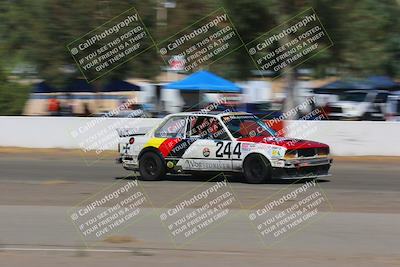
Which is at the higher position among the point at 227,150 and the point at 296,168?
the point at 227,150

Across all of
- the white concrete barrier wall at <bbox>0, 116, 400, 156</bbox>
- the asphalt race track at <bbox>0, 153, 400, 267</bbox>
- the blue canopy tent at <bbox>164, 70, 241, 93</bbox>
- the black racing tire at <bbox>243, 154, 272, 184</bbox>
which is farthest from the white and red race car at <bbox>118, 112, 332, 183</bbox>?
the blue canopy tent at <bbox>164, 70, 241, 93</bbox>

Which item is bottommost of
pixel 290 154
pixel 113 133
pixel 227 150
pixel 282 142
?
pixel 290 154

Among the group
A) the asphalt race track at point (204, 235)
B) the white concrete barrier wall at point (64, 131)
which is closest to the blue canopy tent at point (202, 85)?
the white concrete barrier wall at point (64, 131)

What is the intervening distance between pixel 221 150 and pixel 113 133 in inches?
380

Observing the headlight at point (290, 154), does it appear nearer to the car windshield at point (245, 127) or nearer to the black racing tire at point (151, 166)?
the car windshield at point (245, 127)

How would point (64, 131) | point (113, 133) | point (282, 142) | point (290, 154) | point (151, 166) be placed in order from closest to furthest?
1. point (290, 154)
2. point (282, 142)
3. point (151, 166)
4. point (113, 133)
5. point (64, 131)

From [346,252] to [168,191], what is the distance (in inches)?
227

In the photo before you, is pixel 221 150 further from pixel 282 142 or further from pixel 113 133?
pixel 113 133

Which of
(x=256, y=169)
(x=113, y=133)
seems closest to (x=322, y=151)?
(x=256, y=169)

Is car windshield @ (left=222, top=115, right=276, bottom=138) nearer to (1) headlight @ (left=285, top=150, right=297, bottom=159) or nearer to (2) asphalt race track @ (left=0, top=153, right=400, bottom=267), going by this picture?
(1) headlight @ (left=285, top=150, right=297, bottom=159)

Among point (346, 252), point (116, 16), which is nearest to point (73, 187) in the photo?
point (346, 252)

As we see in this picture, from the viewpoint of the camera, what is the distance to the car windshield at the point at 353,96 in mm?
35312

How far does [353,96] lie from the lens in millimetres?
35719

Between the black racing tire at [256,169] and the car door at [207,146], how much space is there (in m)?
0.35
